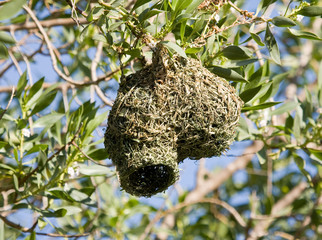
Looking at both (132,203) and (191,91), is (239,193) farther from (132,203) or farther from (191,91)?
(191,91)

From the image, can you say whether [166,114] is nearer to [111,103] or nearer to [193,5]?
[193,5]

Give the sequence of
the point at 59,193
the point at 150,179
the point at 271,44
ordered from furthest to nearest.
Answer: the point at 59,193, the point at 150,179, the point at 271,44

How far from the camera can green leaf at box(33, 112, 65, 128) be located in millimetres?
2639

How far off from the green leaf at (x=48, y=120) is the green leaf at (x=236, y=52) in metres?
1.04

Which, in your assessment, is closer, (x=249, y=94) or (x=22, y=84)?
(x=249, y=94)

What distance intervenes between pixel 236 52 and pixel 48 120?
45.4 inches

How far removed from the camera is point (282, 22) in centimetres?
198

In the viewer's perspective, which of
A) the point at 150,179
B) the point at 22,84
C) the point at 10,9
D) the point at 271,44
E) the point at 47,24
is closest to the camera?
the point at 10,9

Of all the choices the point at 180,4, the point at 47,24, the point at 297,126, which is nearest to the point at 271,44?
the point at 180,4

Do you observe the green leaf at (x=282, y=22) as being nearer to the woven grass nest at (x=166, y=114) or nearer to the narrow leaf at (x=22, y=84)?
the woven grass nest at (x=166, y=114)

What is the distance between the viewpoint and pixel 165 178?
2266mm

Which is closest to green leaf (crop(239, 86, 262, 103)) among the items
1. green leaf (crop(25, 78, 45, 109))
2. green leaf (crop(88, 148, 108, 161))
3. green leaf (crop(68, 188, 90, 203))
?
green leaf (crop(88, 148, 108, 161))

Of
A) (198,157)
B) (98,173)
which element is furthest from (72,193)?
(198,157)

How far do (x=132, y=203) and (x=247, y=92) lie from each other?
1.86 meters
